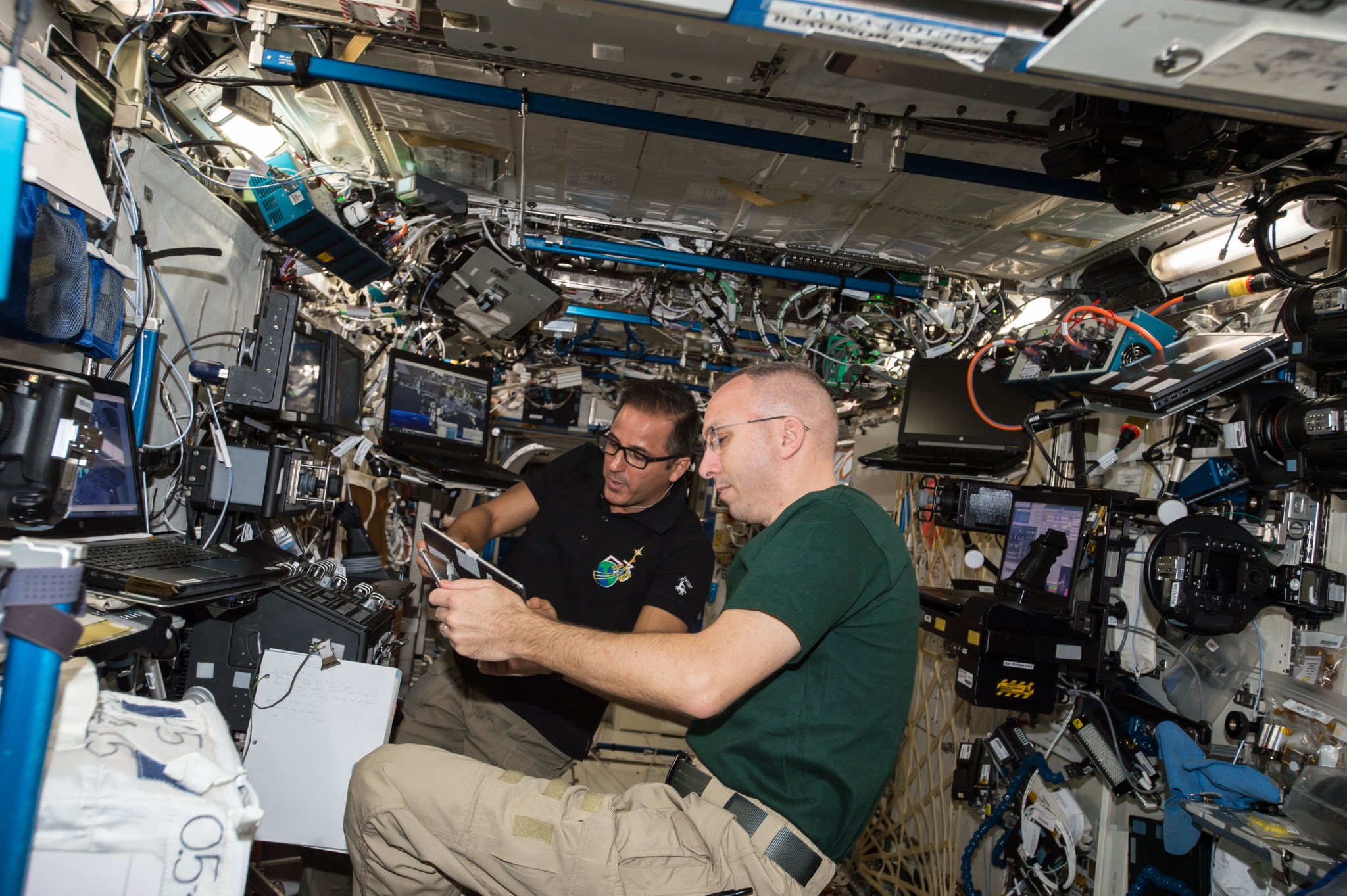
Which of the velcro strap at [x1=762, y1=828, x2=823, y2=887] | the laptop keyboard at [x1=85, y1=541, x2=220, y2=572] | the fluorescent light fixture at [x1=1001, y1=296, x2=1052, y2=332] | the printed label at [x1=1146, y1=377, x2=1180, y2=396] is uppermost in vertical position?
the fluorescent light fixture at [x1=1001, y1=296, x2=1052, y2=332]

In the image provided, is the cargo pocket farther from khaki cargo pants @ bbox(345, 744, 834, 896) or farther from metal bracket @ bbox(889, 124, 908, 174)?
metal bracket @ bbox(889, 124, 908, 174)

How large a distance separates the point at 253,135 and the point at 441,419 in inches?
66.5

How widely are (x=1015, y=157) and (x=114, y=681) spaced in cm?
349

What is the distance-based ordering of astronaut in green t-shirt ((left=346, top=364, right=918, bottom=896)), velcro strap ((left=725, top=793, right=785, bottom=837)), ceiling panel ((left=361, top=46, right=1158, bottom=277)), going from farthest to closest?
ceiling panel ((left=361, top=46, right=1158, bottom=277)) < velcro strap ((left=725, top=793, right=785, bottom=837)) < astronaut in green t-shirt ((left=346, top=364, right=918, bottom=896))

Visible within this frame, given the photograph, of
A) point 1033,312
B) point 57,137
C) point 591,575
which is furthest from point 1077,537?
point 57,137

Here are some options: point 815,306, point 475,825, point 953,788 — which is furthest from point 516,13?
point 953,788

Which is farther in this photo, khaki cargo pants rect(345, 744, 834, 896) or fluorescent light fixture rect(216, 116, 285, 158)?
fluorescent light fixture rect(216, 116, 285, 158)

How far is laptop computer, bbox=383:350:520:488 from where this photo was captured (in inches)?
153

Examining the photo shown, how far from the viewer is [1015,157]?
9.25 feet

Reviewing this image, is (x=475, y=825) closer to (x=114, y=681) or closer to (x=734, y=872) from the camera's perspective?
(x=734, y=872)

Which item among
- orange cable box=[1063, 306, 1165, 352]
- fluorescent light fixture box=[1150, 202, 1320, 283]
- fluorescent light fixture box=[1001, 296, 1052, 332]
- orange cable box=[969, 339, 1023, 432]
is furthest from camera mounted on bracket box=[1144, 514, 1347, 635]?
fluorescent light fixture box=[1001, 296, 1052, 332]

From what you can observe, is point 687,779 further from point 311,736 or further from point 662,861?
point 311,736

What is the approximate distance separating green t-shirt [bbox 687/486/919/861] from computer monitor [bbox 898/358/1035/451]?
2.57 m

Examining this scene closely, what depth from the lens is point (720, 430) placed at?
81.0 inches
